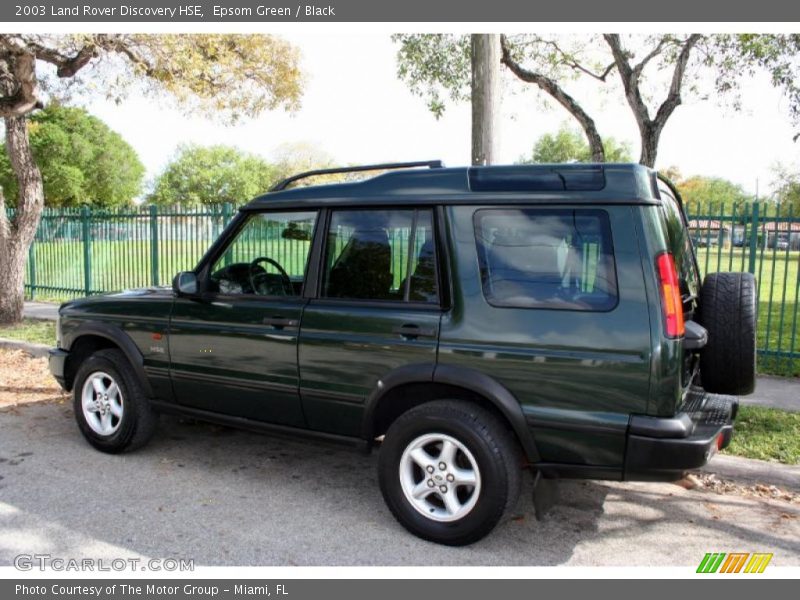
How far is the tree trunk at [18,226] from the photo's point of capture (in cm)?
1050

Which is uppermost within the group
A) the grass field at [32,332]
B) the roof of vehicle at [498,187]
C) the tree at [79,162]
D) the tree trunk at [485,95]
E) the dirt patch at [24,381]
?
the tree at [79,162]

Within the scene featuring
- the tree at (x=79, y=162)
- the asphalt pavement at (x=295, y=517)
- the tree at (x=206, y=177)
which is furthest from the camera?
the tree at (x=206, y=177)

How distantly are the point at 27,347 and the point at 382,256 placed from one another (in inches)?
275

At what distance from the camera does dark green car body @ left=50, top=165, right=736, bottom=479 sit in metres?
3.11

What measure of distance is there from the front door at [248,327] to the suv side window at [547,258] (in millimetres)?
1229

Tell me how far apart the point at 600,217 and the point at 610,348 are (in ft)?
2.12

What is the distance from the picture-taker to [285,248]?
4.67m

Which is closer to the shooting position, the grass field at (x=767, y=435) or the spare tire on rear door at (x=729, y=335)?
the spare tire on rear door at (x=729, y=335)

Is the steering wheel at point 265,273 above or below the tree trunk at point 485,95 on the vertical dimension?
below

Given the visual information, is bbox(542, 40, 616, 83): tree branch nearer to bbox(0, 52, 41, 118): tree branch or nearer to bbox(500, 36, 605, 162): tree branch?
bbox(500, 36, 605, 162): tree branch

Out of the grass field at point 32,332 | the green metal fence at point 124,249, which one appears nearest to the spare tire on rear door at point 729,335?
the green metal fence at point 124,249

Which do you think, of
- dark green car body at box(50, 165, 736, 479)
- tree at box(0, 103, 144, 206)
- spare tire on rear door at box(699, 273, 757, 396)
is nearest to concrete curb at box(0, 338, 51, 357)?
dark green car body at box(50, 165, 736, 479)

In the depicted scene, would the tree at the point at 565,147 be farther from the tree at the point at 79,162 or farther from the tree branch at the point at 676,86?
the tree branch at the point at 676,86

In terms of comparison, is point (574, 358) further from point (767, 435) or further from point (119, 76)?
point (119, 76)
